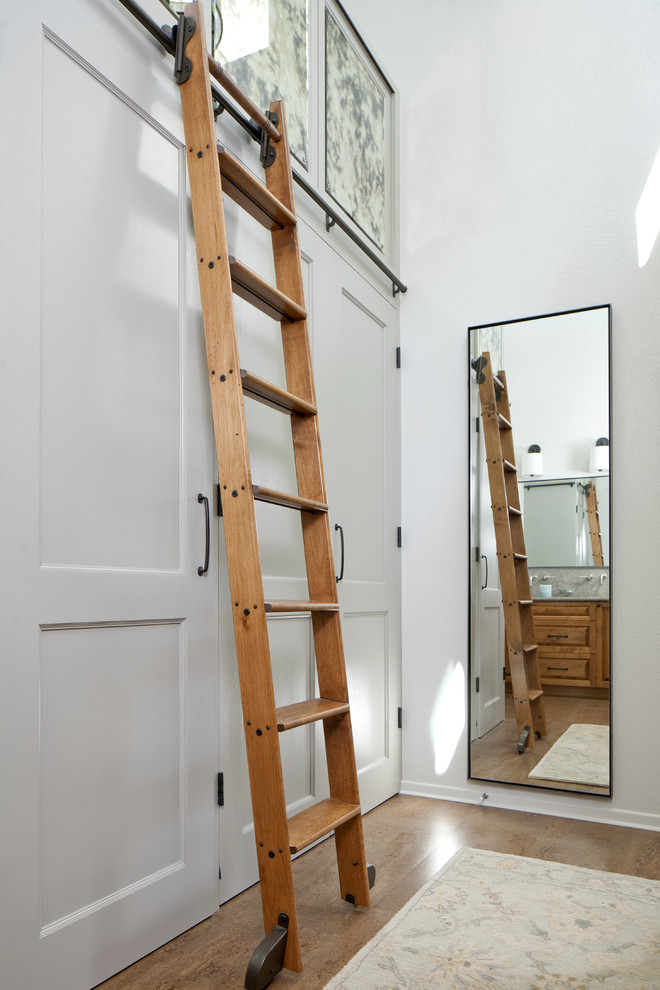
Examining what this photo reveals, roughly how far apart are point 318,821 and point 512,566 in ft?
4.77

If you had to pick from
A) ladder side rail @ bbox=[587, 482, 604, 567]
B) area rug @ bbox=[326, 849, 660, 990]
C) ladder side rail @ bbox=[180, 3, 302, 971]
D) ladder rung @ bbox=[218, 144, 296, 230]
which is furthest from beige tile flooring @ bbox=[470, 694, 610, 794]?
ladder rung @ bbox=[218, 144, 296, 230]

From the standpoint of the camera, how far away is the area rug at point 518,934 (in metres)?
1.69

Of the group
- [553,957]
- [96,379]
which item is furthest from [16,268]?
[553,957]

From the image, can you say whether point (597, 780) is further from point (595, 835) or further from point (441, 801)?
point (441, 801)

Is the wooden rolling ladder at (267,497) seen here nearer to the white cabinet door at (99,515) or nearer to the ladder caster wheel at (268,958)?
the ladder caster wheel at (268,958)

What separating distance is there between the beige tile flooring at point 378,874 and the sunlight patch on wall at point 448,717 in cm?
18

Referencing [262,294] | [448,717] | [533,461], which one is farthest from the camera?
[448,717]

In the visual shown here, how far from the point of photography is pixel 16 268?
148 centimetres

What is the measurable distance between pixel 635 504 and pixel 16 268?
225cm

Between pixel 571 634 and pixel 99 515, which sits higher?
pixel 99 515

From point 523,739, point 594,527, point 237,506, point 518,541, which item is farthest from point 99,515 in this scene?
point 523,739

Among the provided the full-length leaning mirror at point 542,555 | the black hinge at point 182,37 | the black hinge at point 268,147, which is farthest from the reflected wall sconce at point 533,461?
the black hinge at point 182,37

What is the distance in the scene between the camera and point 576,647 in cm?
291

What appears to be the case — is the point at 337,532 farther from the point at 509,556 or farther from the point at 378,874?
the point at 378,874
